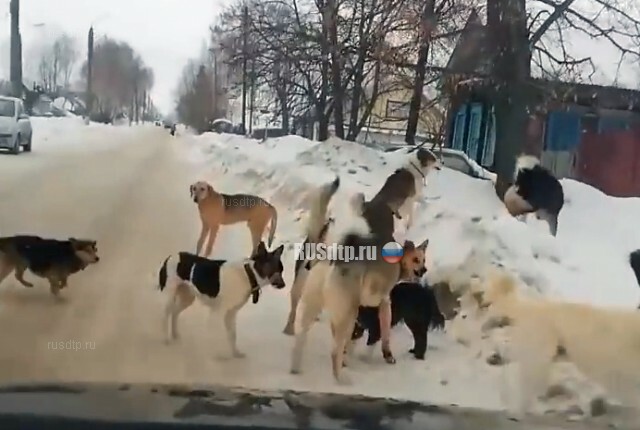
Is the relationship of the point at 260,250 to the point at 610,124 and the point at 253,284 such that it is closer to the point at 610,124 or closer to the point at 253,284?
the point at 253,284

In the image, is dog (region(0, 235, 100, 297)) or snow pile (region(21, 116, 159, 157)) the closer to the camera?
dog (region(0, 235, 100, 297))

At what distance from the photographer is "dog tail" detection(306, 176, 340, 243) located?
2023mm

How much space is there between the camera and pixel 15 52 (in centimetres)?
218

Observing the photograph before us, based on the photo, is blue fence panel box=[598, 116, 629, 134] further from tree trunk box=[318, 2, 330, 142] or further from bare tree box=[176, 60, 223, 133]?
bare tree box=[176, 60, 223, 133]

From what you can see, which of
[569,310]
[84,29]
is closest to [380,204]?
[569,310]

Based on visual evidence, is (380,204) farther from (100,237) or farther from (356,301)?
(100,237)

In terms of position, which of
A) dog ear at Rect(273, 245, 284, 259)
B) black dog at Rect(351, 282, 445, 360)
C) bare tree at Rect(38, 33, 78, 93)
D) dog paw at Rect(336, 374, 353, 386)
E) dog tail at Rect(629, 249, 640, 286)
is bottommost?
dog paw at Rect(336, 374, 353, 386)

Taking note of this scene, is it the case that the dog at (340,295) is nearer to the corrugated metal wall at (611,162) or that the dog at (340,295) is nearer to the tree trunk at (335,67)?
the tree trunk at (335,67)

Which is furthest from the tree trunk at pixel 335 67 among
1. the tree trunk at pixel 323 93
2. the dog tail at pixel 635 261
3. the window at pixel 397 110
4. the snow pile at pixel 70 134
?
the dog tail at pixel 635 261

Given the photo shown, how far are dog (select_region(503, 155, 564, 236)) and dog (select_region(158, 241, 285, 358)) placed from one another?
25.0 inches

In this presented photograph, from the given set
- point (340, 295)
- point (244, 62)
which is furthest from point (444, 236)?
point (244, 62)

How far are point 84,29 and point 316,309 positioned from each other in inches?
40.3

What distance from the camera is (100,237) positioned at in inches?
82.9

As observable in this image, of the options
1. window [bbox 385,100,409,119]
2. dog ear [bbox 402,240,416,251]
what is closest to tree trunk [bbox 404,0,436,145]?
window [bbox 385,100,409,119]
